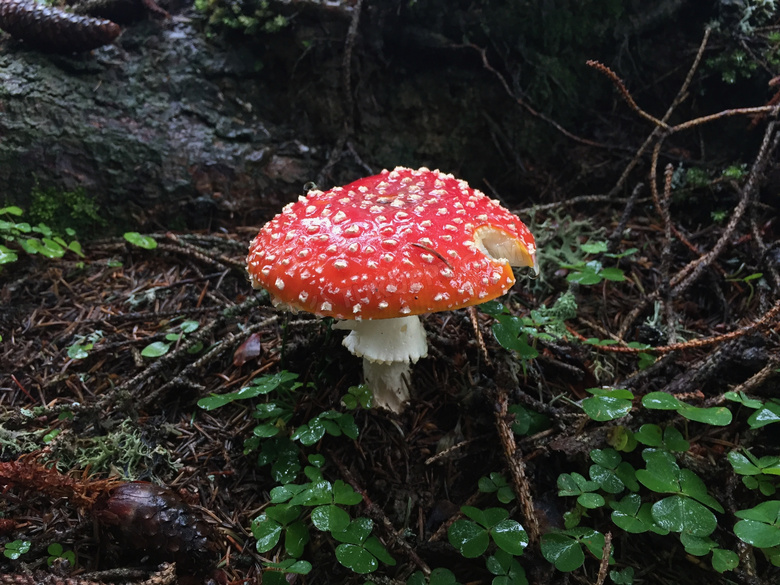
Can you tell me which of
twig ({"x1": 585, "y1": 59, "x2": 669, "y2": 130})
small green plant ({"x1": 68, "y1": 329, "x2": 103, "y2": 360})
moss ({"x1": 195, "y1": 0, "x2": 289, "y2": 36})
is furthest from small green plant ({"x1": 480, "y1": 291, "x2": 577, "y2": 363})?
moss ({"x1": 195, "y1": 0, "x2": 289, "y2": 36})

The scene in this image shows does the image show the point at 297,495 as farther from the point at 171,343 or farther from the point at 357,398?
the point at 171,343

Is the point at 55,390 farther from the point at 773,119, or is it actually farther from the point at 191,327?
the point at 773,119

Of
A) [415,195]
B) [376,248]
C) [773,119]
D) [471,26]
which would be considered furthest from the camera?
[471,26]

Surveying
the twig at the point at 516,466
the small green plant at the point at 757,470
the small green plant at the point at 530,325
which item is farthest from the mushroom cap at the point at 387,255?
the small green plant at the point at 757,470

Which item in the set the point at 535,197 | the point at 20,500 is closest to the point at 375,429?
the point at 20,500

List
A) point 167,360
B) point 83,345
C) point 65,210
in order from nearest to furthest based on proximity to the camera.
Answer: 1. point 167,360
2. point 83,345
3. point 65,210

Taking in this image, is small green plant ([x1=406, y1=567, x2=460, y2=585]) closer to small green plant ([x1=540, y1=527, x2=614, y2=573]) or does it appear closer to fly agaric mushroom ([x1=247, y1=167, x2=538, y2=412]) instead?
small green plant ([x1=540, y1=527, x2=614, y2=573])

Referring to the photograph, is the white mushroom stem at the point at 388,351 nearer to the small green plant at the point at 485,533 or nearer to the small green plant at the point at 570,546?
the small green plant at the point at 485,533

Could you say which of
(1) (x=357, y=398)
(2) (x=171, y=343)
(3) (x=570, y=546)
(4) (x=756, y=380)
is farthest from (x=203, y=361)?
(4) (x=756, y=380)
